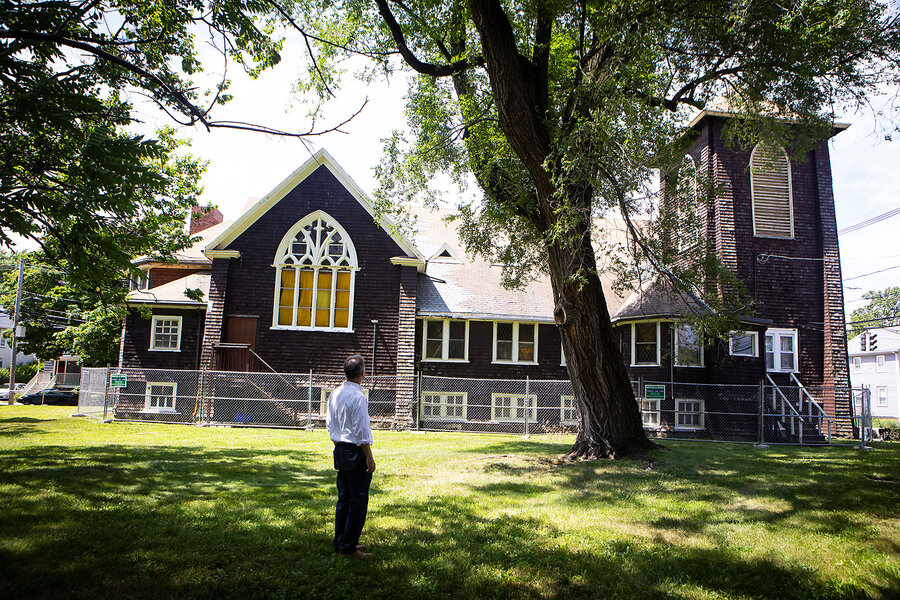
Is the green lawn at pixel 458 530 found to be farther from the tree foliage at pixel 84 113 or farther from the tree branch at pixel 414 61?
the tree branch at pixel 414 61

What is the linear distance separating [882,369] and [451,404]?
1853 inches

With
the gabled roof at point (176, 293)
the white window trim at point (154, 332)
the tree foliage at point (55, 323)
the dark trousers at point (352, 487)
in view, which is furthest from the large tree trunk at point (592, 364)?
the tree foliage at point (55, 323)

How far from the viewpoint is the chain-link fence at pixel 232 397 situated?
20.6 m

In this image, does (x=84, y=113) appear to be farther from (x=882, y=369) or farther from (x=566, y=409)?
(x=882, y=369)

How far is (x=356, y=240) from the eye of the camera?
2267cm

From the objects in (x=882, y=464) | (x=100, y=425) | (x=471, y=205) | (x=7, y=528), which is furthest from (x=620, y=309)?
(x=7, y=528)

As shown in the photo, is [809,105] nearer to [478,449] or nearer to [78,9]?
[478,449]

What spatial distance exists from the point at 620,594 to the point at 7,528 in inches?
224

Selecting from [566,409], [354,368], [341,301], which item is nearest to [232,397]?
[341,301]

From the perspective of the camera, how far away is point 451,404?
72.9 ft

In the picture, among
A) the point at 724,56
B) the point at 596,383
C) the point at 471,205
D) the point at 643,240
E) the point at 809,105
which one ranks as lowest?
the point at 596,383

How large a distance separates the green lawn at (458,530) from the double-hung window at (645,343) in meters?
10.8

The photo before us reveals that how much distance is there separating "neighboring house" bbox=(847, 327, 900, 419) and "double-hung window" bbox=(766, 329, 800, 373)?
100ft

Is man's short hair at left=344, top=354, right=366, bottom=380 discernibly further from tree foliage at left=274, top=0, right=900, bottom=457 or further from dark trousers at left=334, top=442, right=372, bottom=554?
tree foliage at left=274, top=0, right=900, bottom=457
